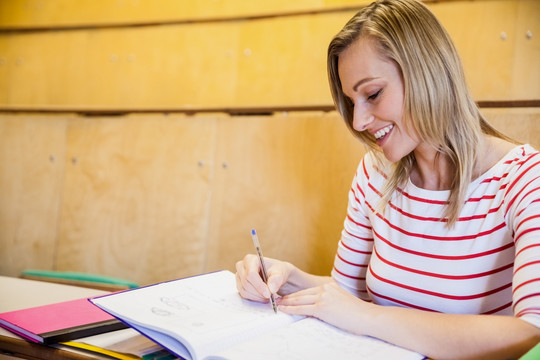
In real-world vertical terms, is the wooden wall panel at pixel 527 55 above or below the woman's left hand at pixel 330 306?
above

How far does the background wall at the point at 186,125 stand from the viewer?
149cm

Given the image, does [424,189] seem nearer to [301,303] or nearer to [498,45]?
[301,303]

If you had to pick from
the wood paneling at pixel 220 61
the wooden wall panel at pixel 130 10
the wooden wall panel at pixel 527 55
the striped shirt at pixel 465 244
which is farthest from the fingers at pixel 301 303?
the wooden wall panel at pixel 130 10

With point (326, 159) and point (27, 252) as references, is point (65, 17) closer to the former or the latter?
point (27, 252)

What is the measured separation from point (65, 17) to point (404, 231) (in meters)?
2.00

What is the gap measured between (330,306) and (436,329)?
0.49 ft

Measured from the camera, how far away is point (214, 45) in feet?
6.80

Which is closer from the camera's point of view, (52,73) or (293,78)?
(293,78)

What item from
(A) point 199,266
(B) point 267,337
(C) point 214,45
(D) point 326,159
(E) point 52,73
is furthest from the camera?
(E) point 52,73

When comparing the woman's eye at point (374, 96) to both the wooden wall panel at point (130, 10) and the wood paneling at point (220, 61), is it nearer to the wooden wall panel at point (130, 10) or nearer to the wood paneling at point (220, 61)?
the wood paneling at point (220, 61)

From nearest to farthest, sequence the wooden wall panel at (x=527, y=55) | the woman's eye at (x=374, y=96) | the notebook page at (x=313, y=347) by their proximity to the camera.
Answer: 1. the notebook page at (x=313, y=347)
2. the woman's eye at (x=374, y=96)
3. the wooden wall panel at (x=527, y=55)

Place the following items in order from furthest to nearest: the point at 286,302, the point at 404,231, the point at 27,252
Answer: the point at 27,252 → the point at 404,231 → the point at 286,302

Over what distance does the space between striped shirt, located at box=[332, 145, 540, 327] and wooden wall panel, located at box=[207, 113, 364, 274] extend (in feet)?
1.44

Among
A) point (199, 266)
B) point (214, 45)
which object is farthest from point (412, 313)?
point (214, 45)
